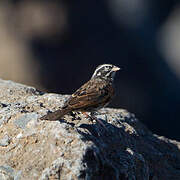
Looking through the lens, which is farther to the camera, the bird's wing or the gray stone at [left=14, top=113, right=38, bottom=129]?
the bird's wing

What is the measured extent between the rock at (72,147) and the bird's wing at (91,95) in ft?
0.53

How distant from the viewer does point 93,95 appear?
24.8 feet

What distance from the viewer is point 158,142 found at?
8.02 meters

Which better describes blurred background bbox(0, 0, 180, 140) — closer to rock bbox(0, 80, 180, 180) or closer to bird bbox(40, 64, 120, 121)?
bird bbox(40, 64, 120, 121)

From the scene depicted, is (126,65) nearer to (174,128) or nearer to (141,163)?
(174,128)

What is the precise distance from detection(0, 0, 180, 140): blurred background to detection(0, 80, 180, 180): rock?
11.3m

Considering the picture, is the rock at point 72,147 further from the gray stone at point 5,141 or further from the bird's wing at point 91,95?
the bird's wing at point 91,95

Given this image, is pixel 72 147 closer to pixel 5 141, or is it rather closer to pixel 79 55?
pixel 5 141

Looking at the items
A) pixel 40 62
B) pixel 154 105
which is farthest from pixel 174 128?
pixel 40 62

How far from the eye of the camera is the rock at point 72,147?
5.66 m

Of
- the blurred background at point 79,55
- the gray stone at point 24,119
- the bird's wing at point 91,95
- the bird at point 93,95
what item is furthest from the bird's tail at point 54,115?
the blurred background at point 79,55

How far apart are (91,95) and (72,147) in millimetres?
1848

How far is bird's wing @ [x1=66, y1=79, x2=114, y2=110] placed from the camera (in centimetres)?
715

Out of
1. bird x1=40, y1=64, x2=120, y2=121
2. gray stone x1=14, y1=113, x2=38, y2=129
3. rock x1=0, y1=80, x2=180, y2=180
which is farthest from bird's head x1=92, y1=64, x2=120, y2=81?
gray stone x1=14, y1=113, x2=38, y2=129
